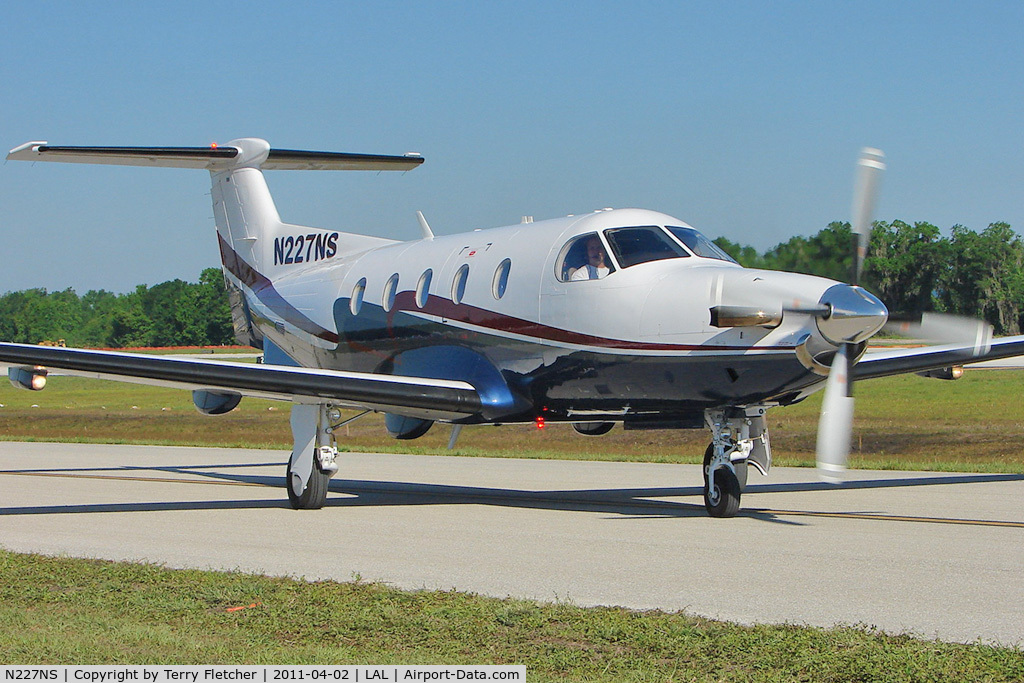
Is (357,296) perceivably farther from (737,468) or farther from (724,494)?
(724,494)

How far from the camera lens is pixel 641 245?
1254 cm

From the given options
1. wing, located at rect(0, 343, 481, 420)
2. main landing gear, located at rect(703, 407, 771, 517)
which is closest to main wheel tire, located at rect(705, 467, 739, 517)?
main landing gear, located at rect(703, 407, 771, 517)

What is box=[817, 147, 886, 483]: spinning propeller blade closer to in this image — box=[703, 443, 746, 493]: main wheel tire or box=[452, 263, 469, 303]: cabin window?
box=[703, 443, 746, 493]: main wheel tire

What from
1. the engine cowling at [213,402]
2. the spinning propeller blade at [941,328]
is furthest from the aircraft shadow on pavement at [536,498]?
the spinning propeller blade at [941,328]

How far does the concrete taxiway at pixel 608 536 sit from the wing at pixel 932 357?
5.36ft

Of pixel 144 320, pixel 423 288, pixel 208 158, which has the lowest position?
pixel 144 320

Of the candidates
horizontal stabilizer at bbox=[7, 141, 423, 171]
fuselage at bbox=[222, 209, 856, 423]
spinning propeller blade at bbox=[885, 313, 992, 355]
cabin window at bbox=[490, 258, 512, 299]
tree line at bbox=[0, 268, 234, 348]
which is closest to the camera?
fuselage at bbox=[222, 209, 856, 423]

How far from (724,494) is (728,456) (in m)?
0.42

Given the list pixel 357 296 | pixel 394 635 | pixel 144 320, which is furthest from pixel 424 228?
pixel 144 320

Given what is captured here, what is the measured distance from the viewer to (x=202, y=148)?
19438 mm

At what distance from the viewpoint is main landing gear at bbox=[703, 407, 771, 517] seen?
12.4 metres

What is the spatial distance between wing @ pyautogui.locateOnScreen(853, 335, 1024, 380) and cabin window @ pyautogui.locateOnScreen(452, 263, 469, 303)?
5.02 metres

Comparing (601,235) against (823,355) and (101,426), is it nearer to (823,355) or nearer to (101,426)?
(823,355)
